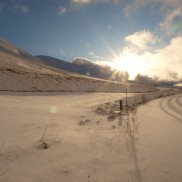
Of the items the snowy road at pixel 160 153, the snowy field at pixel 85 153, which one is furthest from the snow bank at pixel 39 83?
the snowy road at pixel 160 153

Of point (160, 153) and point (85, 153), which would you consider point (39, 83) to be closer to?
point (85, 153)

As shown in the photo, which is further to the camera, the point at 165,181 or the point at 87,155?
the point at 87,155

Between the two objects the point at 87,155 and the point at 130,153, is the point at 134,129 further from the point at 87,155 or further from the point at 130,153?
the point at 87,155

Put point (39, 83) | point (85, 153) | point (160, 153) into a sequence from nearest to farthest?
1. point (85, 153)
2. point (160, 153)
3. point (39, 83)

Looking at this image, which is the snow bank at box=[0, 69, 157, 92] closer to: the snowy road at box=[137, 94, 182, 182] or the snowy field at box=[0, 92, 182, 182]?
the snowy field at box=[0, 92, 182, 182]

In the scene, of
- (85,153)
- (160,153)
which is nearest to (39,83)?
(85,153)

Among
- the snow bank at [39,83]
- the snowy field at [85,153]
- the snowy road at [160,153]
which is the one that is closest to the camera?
the snowy field at [85,153]

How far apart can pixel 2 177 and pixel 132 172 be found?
4.12 meters

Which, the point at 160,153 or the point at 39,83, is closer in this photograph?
the point at 160,153

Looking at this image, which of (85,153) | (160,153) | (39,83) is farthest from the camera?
(39,83)

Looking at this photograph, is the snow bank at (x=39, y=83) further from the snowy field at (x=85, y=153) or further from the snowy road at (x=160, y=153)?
the snowy road at (x=160, y=153)

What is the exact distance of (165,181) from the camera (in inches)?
272

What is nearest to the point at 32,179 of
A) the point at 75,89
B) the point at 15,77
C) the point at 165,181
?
the point at 165,181

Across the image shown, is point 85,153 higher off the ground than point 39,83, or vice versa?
point 39,83
